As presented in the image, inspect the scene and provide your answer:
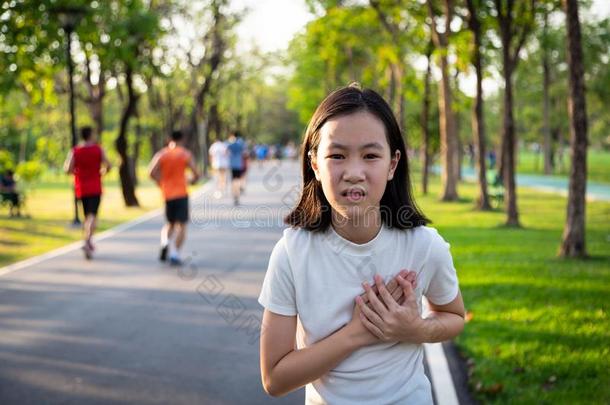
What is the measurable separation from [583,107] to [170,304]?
20.5 feet

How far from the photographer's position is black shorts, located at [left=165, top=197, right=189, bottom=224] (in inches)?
422

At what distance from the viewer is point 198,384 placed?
5203mm

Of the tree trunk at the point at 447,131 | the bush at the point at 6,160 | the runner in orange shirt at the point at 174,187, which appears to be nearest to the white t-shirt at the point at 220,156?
the tree trunk at the point at 447,131

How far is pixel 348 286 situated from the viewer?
1.96 meters

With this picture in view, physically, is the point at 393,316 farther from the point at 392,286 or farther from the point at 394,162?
the point at 394,162

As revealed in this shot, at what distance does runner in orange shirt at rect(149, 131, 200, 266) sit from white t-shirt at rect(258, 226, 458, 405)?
8.80 meters

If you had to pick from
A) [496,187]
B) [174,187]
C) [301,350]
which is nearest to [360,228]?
[301,350]

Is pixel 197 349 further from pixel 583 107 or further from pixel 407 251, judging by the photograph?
pixel 583 107

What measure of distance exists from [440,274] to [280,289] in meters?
0.49

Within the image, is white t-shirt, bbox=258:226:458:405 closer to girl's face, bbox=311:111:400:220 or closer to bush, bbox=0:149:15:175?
girl's face, bbox=311:111:400:220

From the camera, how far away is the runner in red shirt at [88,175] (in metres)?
11.4

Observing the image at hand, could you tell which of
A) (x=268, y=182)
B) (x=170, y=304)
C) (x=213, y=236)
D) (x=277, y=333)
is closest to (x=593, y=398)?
(x=277, y=333)

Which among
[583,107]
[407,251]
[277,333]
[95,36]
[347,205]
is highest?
[95,36]

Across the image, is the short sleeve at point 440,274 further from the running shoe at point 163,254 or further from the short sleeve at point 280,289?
the running shoe at point 163,254
